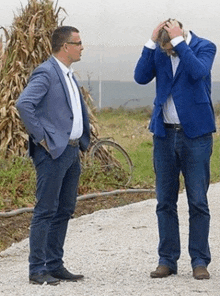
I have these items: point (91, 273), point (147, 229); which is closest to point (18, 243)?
point (147, 229)

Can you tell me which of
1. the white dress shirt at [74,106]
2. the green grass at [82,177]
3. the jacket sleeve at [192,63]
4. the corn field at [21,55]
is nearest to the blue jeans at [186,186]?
the jacket sleeve at [192,63]

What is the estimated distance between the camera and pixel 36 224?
605 centimetres

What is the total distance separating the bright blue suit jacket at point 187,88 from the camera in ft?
20.2

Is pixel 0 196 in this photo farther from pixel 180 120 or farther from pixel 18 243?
pixel 180 120

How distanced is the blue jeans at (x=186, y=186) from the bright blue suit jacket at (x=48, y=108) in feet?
2.48

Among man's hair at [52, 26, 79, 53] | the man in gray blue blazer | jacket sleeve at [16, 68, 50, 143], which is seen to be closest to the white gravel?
the man in gray blue blazer

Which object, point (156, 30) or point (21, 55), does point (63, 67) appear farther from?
point (21, 55)

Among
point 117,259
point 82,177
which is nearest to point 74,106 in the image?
point 117,259

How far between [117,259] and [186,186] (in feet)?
4.23

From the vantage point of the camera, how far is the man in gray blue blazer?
5.89m

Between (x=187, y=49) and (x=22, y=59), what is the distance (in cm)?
626

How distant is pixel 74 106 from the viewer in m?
6.07

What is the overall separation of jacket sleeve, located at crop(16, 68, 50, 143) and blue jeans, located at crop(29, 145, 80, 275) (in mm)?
174

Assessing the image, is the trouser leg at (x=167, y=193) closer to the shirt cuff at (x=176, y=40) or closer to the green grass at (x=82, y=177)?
the shirt cuff at (x=176, y=40)
